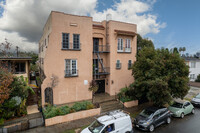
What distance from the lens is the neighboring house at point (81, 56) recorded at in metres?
14.5

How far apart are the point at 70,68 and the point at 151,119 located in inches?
419

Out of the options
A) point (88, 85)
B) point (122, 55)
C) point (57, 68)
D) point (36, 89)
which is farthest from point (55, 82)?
point (122, 55)

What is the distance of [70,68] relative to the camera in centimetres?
1565

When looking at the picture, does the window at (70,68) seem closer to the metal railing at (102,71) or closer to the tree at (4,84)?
the metal railing at (102,71)

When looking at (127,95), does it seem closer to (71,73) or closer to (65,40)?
(71,73)

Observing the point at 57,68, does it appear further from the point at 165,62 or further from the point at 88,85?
the point at 165,62

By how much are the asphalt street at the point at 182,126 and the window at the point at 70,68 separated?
9502 mm

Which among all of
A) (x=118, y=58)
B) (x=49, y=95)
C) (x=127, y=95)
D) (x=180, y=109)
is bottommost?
(x=180, y=109)

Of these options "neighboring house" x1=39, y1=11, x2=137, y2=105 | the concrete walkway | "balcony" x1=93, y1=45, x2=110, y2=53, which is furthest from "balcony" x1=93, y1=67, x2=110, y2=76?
the concrete walkway

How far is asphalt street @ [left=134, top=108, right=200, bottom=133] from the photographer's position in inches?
420

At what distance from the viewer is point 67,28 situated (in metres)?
15.2

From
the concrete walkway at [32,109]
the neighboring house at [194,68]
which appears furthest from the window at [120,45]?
the neighboring house at [194,68]

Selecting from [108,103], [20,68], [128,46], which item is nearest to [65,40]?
[20,68]

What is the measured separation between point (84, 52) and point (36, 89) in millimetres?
7584
